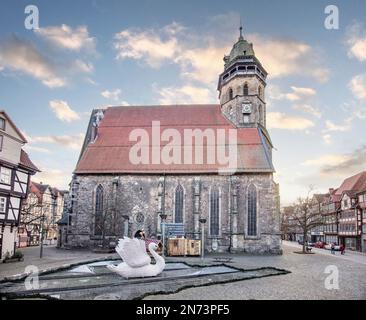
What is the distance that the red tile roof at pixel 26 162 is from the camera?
922 inches

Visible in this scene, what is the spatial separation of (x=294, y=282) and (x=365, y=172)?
42.0m

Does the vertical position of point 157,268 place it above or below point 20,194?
below

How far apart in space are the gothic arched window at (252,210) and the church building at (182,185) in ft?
0.31

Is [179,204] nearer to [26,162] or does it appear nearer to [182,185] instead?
[182,185]

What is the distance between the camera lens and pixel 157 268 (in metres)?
13.9

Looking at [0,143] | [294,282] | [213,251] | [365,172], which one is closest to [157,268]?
[294,282]

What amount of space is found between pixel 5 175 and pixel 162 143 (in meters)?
16.0

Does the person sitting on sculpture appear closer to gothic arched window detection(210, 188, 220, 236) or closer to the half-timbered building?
gothic arched window detection(210, 188, 220, 236)

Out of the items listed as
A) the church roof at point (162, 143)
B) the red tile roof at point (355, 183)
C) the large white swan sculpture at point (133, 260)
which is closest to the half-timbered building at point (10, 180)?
the church roof at point (162, 143)

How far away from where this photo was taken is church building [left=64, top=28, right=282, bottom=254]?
99.6ft

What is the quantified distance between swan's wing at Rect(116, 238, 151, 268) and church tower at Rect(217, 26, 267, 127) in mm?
24637

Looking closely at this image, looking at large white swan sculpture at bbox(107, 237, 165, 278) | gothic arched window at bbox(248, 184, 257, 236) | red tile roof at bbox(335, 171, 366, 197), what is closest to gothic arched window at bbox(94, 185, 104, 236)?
gothic arched window at bbox(248, 184, 257, 236)

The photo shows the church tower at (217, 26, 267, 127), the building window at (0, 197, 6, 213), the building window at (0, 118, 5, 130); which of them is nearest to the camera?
the building window at (0, 118, 5, 130)
